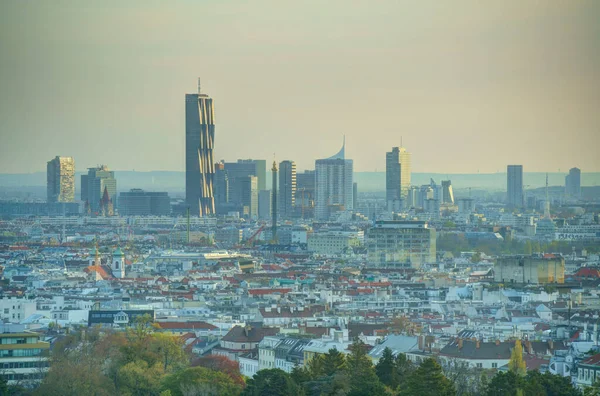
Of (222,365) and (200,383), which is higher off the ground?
(200,383)

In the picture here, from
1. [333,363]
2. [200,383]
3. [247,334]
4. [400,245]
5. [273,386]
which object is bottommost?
[200,383]

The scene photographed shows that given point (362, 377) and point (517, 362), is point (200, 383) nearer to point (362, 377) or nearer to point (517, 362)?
point (362, 377)

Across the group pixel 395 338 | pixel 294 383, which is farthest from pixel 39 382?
pixel 395 338

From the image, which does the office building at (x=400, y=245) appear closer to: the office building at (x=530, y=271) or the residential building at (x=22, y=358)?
the office building at (x=530, y=271)

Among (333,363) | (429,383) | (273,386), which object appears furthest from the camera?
(333,363)

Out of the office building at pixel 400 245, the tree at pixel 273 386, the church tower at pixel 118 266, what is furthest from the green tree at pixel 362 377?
the office building at pixel 400 245

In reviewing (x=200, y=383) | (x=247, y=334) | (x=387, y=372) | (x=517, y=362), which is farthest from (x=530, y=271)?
(x=200, y=383)

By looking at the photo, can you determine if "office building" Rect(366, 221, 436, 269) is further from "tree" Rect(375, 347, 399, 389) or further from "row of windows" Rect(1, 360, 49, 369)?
"tree" Rect(375, 347, 399, 389)
